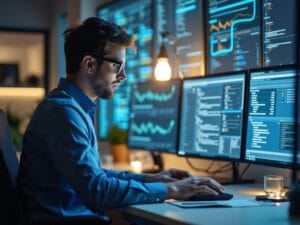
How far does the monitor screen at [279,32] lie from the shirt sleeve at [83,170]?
101 cm

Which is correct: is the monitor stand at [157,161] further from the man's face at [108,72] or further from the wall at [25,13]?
the wall at [25,13]

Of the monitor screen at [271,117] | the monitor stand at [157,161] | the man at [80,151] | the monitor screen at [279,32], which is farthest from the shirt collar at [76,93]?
the monitor stand at [157,161]

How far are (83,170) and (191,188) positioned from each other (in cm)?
42

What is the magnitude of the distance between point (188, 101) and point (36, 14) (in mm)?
3354

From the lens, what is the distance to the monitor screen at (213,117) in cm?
276

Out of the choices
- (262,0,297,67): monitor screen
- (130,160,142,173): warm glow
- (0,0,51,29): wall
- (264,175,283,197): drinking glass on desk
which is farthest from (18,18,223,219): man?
(0,0,51,29): wall

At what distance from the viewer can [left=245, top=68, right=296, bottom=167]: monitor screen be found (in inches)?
96.0

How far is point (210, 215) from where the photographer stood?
194cm

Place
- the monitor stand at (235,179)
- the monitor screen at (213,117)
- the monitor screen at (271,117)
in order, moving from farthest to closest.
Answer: the monitor stand at (235,179)
the monitor screen at (213,117)
the monitor screen at (271,117)

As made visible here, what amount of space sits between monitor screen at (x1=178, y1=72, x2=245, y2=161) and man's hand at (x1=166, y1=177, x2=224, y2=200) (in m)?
0.47

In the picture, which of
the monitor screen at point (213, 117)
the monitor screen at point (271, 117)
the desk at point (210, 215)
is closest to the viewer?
the desk at point (210, 215)

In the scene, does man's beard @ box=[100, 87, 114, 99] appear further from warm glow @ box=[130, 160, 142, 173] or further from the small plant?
the small plant

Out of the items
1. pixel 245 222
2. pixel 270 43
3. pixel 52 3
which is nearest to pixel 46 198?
pixel 245 222

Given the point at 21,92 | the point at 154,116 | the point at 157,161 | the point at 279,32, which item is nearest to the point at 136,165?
the point at 157,161
